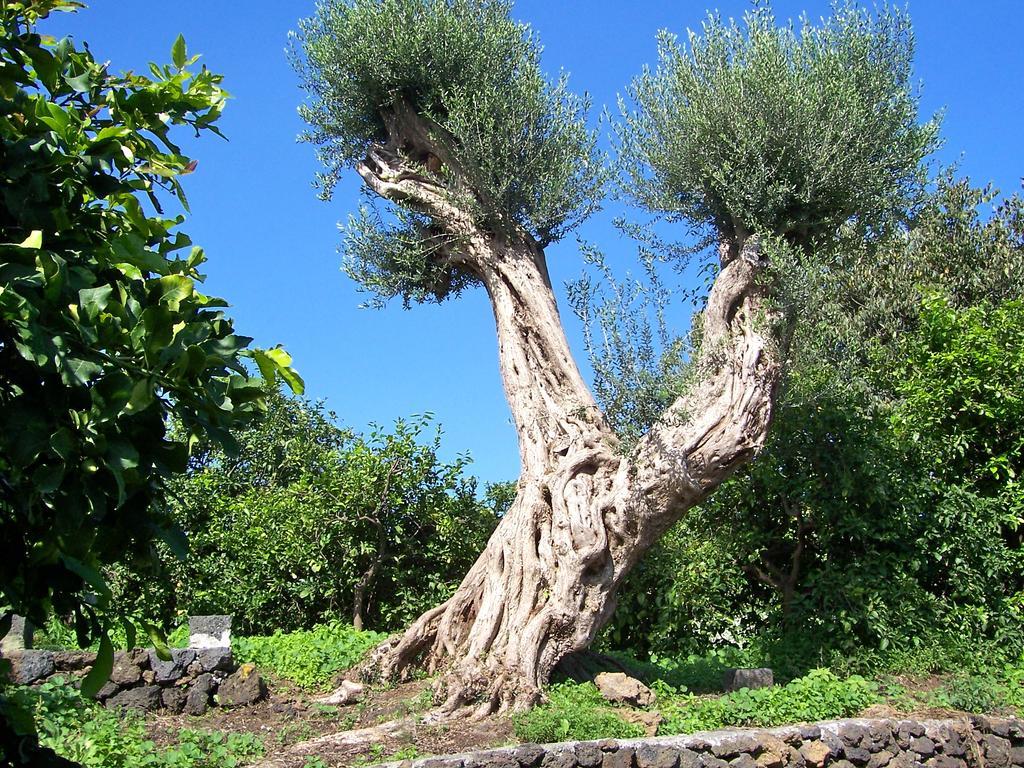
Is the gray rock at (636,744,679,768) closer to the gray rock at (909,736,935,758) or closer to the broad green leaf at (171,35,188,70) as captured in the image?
the gray rock at (909,736,935,758)

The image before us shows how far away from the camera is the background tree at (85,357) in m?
2.32

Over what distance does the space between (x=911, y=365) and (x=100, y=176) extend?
39.6ft

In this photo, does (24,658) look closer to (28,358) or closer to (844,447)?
(28,358)

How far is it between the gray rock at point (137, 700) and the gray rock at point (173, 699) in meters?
0.06

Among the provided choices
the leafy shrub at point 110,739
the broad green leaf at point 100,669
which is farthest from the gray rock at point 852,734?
the broad green leaf at point 100,669

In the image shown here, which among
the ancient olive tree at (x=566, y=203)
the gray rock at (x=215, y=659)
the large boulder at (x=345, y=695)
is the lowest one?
the large boulder at (x=345, y=695)

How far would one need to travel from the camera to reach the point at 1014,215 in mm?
17656

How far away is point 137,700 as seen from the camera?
8180mm

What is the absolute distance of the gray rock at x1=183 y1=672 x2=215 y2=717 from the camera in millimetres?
8359

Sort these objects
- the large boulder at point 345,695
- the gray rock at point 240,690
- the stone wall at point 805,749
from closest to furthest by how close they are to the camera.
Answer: the stone wall at point 805,749 < the gray rock at point 240,690 < the large boulder at point 345,695

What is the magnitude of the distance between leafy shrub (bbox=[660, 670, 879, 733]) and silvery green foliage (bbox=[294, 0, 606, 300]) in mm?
5378

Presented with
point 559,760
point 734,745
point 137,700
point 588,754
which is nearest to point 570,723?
point 588,754

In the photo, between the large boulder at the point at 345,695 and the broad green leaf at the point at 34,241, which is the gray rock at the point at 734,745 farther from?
the broad green leaf at the point at 34,241

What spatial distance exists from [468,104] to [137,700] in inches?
272
